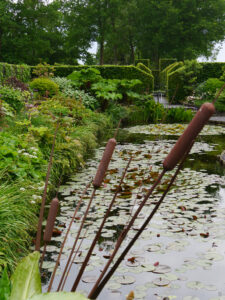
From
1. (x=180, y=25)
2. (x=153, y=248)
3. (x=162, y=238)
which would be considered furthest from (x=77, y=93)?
(x=180, y=25)

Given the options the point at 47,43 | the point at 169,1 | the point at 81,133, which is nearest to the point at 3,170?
the point at 81,133

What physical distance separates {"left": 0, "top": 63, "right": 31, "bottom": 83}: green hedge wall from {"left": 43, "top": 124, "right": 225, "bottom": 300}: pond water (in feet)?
26.9

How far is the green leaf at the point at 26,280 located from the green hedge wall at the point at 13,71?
12.9m

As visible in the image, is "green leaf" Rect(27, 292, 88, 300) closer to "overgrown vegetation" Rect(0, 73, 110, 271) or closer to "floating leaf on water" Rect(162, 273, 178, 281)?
"overgrown vegetation" Rect(0, 73, 110, 271)

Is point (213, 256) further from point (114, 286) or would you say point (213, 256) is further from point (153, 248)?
point (114, 286)

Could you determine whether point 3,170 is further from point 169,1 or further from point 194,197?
point 169,1

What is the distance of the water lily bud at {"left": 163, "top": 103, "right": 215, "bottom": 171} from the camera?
1.73ft

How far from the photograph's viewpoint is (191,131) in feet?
1.85

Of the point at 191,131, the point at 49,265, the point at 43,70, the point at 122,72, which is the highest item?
the point at 122,72

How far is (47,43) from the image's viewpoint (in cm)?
3180

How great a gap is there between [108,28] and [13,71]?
2288 cm

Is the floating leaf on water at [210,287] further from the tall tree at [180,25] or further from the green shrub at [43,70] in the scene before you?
the tall tree at [180,25]

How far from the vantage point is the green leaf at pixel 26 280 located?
32.8 inches

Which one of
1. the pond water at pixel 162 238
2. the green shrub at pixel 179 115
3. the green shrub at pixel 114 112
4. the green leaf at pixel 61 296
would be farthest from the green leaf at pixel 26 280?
the green shrub at pixel 179 115
